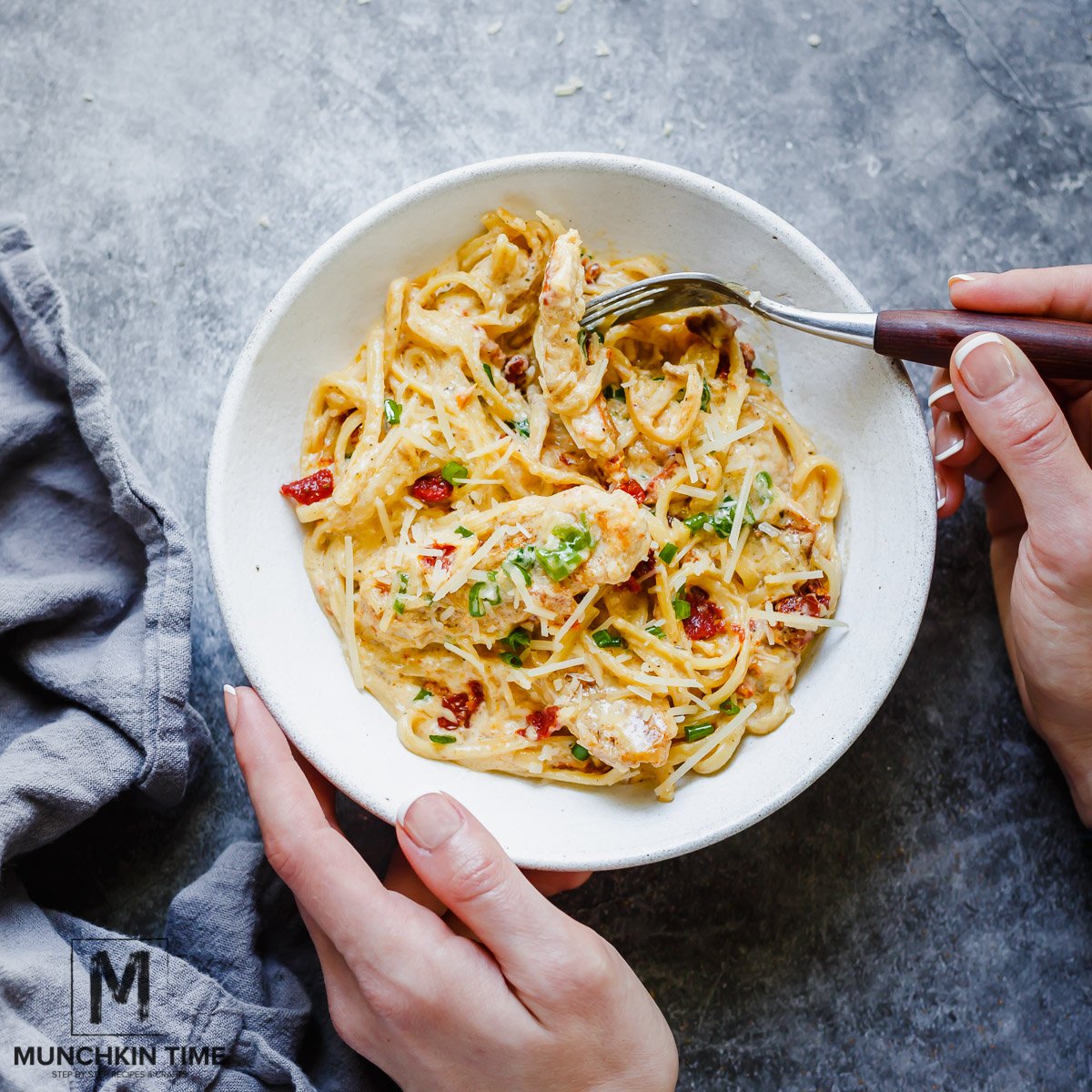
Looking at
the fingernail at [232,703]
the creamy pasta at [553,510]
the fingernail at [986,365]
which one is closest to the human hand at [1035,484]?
the fingernail at [986,365]

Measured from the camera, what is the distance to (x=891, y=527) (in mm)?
2764

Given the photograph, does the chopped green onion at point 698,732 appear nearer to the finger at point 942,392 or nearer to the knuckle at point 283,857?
the knuckle at point 283,857

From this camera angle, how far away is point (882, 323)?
2.56 meters

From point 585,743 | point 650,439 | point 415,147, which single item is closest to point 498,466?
point 650,439

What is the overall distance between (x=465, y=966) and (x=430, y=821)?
1.23 ft

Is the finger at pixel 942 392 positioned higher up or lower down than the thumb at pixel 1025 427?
lower down

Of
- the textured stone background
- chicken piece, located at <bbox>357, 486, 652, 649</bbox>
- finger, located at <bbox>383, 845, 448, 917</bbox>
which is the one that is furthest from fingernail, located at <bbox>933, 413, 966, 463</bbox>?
finger, located at <bbox>383, 845, 448, 917</bbox>

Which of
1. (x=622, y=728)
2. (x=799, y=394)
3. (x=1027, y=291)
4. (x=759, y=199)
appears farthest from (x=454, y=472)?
(x=1027, y=291)

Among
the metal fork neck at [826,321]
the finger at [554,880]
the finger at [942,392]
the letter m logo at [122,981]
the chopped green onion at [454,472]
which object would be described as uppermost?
the metal fork neck at [826,321]

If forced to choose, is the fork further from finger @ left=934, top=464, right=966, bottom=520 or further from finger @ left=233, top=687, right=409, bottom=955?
finger @ left=233, top=687, right=409, bottom=955

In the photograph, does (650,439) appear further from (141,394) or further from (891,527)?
(141,394)

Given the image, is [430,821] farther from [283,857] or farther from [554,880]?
[554,880]

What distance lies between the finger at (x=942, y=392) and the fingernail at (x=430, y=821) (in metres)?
1.90

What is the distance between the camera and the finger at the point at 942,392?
2.97m
